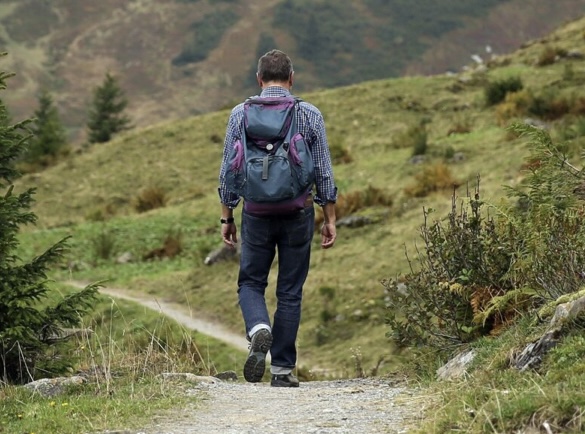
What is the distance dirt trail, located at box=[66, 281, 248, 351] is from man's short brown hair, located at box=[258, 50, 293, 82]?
6.73m

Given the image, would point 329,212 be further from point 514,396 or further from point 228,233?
point 514,396

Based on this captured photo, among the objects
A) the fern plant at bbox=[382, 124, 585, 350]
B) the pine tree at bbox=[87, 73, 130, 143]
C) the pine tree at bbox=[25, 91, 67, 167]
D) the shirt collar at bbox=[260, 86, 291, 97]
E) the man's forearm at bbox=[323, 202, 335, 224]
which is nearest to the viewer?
the fern plant at bbox=[382, 124, 585, 350]

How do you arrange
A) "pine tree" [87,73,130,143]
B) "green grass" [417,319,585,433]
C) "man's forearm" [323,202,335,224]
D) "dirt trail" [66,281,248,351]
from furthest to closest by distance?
→ "pine tree" [87,73,130,143] → "dirt trail" [66,281,248,351] → "man's forearm" [323,202,335,224] → "green grass" [417,319,585,433]

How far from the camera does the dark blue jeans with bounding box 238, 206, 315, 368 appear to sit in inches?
296

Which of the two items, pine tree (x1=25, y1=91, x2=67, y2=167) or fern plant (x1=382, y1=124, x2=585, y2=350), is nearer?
fern plant (x1=382, y1=124, x2=585, y2=350)

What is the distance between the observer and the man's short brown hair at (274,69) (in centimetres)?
751

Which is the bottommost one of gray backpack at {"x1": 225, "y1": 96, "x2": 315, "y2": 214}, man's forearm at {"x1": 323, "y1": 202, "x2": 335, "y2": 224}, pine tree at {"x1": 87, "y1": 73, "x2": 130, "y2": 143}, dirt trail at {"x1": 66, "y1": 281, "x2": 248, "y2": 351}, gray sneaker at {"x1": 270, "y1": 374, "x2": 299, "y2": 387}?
pine tree at {"x1": 87, "y1": 73, "x2": 130, "y2": 143}

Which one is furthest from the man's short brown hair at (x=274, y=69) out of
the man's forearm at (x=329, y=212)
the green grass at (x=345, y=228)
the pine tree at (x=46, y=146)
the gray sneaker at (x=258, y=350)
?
the pine tree at (x=46, y=146)

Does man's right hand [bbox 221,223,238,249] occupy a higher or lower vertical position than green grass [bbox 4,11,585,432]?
higher

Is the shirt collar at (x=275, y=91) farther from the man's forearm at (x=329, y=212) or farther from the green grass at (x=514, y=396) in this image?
the green grass at (x=514, y=396)

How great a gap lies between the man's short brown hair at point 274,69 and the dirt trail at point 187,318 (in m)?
6.73

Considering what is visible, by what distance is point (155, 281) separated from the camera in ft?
63.0

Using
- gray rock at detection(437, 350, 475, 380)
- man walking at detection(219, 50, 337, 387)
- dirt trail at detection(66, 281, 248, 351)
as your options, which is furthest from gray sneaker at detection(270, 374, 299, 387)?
dirt trail at detection(66, 281, 248, 351)

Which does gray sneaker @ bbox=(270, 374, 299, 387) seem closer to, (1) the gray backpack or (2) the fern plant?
(2) the fern plant
